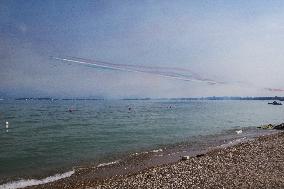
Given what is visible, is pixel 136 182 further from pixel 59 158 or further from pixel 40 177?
pixel 59 158

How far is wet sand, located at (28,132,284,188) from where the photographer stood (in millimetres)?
14756

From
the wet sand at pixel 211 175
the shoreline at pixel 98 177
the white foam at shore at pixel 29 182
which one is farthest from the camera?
the white foam at shore at pixel 29 182

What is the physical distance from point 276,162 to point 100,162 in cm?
1255

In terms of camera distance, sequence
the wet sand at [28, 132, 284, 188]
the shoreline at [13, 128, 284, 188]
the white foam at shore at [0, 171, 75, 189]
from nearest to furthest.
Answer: the wet sand at [28, 132, 284, 188] < the shoreline at [13, 128, 284, 188] < the white foam at shore at [0, 171, 75, 189]

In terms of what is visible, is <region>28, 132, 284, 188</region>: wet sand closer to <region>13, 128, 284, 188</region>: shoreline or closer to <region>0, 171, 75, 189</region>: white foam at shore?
<region>13, 128, 284, 188</region>: shoreline

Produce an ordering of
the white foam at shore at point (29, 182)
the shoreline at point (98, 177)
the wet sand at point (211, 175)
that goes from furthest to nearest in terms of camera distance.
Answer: the white foam at shore at point (29, 182) < the shoreline at point (98, 177) < the wet sand at point (211, 175)

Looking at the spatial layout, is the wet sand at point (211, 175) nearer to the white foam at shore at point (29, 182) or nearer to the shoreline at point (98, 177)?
the shoreline at point (98, 177)

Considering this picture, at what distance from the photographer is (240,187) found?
14.0 metres

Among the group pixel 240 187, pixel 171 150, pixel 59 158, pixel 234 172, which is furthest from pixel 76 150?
pixel 240 187

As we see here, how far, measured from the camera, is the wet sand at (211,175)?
1476cm

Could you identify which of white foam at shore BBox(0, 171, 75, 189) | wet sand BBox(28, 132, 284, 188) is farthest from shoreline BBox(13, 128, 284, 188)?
white foam at shore BBox(0, 171, 75, 189)

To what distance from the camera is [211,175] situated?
16.2 metres

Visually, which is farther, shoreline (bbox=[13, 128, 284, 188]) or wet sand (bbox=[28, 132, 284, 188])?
shoreline (bbox=[13, 128, 284, 188])

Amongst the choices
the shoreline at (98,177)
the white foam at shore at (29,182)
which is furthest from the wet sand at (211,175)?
the white foam at shore at (29,182)
